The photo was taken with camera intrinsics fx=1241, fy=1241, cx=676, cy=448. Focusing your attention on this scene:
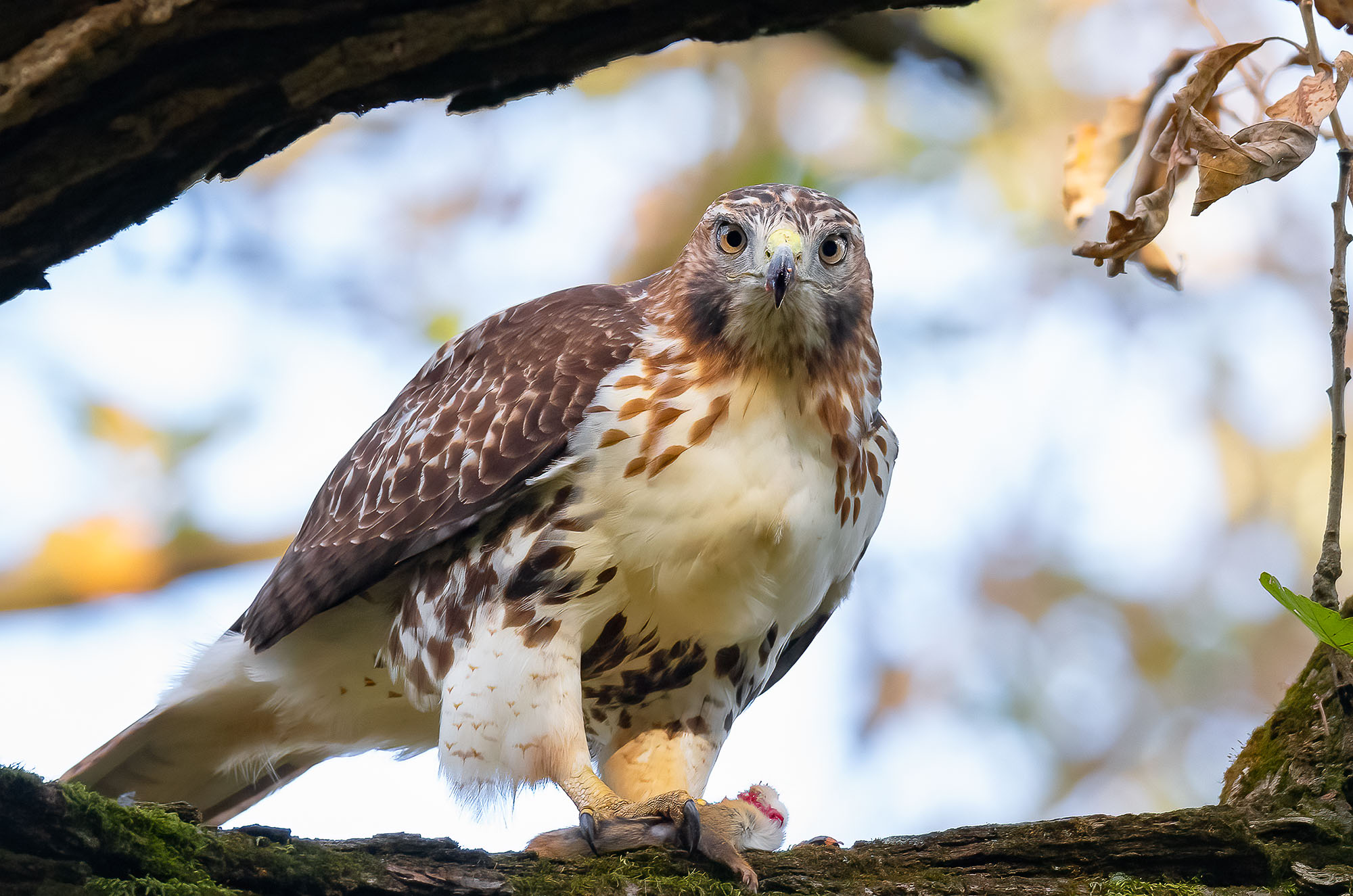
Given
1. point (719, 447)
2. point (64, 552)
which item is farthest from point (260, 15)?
point (64, 552)

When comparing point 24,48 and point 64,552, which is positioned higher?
point 64,552

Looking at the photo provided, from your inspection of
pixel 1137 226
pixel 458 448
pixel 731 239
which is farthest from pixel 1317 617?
pixel 458 448

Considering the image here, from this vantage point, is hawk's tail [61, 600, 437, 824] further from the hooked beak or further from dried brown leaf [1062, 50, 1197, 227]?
dried brown leaf [1062, 50, 1197, 227]

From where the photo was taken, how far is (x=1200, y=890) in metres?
2.91

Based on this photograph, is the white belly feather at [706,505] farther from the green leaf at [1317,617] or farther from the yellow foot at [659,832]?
the green leaf at [1317,617]

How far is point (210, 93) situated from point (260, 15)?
15 centimetres

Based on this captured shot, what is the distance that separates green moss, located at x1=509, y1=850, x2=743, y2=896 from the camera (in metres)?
2.70

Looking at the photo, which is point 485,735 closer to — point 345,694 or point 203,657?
point 345,694

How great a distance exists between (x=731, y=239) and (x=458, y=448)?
106 cm

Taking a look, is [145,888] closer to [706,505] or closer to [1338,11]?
[706,505]

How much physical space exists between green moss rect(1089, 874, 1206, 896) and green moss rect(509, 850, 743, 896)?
2.88 feet

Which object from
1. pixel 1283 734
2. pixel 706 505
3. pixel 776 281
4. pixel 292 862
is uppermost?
pixel 776 281

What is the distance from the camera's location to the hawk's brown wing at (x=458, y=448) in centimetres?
366

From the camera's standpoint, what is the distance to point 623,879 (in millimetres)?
2824
